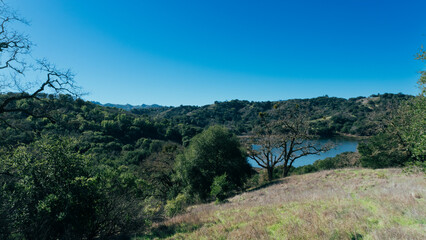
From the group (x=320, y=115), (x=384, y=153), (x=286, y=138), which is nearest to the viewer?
(x=286, y=138)

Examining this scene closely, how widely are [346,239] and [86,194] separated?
404 inches

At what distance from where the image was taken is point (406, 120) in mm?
20984

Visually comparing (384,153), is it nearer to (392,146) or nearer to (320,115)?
(392,146)

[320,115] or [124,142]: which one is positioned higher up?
[320,115]

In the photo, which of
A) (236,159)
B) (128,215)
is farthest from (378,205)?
(236,159)

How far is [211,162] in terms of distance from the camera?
25.0 metres

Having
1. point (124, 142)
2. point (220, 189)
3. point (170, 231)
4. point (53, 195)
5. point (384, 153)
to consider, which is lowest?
point (220, 189)

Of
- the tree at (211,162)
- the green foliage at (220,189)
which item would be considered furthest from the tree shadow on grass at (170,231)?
the tree at (211,162)

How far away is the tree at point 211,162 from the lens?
24.5 meters

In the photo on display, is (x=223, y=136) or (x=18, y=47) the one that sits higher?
(x=18, y=47)

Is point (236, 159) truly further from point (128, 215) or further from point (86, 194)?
point (86, 194)

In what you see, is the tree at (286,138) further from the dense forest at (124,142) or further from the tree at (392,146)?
the tree at (392,146)

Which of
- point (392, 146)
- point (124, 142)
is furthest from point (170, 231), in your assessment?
point (124, 142)

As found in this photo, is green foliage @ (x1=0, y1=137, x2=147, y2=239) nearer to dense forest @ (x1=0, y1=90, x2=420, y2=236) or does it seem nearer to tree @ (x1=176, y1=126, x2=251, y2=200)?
dense forest @ (x1=0, y1=90, x2=420, y2=236)
